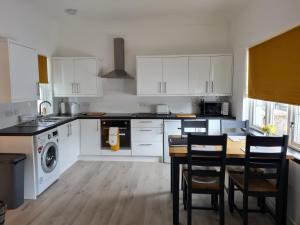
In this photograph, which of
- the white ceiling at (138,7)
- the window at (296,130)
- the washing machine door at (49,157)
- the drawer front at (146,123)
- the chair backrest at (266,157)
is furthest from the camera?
the drawer front at (146,123)

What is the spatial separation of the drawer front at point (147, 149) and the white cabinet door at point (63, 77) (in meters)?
1.68

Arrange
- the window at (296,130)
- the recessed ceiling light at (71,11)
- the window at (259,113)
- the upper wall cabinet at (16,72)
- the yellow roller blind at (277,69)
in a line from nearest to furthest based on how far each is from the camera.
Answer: the yellow roller blind at (277,69) < the window at (296,130) < the upper wall cabinet at (16,72) < the window at (259,113) < the recessed ceiling light at (71,11)

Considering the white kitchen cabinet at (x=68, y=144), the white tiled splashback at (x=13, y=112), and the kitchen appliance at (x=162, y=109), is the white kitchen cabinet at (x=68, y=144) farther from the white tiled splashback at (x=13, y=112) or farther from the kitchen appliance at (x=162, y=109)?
the kitchen appliance at (x=162, y=109)

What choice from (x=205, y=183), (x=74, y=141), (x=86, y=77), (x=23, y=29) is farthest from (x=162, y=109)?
(x=23, y=29)

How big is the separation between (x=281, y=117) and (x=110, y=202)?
241cm

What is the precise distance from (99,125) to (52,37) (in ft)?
6.58

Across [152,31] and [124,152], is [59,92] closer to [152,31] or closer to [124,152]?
[124,152]

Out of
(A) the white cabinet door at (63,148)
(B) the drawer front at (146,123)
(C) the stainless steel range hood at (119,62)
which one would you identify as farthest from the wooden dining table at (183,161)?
(C) the stainless steel range hood at (119,62)

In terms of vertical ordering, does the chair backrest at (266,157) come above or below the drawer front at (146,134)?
above

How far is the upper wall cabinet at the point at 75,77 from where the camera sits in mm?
4707

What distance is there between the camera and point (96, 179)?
3766 mm

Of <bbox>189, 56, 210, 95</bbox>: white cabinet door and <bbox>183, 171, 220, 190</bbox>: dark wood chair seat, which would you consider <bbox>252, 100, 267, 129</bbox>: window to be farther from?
<bbox>183, 171, 220, 190</bbox>: dark wood chair seat

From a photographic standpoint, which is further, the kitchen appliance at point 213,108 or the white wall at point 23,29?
the kitchen appliance at point 213,108

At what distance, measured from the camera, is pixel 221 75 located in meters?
4.59
